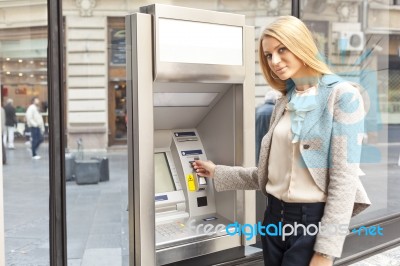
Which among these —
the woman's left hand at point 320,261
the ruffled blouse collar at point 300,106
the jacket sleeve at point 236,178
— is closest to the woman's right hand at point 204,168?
the jacket sleeve at point 236,178

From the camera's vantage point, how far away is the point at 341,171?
1747 millimetres

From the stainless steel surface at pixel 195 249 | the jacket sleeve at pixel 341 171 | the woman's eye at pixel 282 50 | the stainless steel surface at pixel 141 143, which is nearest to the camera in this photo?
the jacket sleeve at pixel 341 171

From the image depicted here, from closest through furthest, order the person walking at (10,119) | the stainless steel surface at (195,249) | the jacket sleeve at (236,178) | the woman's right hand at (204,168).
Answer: the jacket sleeve at (236,178), the woman's right hand at (204,168), the stainless steel surface at (195,249), the person walking at (10,119)

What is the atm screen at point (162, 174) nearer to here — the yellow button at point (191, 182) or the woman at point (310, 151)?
the yellow button at point (191, 182)

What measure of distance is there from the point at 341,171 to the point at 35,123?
9.03 m

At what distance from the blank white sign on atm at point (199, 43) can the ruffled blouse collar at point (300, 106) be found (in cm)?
81

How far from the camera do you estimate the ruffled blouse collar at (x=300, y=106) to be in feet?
6.03

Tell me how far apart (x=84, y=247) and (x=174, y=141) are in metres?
2.19

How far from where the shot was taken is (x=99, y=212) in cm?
710

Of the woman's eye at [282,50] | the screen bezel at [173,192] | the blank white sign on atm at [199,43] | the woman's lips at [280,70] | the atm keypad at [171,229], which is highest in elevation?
the blank white sign on atm at [199,43]

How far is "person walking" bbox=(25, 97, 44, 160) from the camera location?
8914 mm

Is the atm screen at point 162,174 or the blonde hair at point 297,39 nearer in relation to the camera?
the blonde hair at point 297,39

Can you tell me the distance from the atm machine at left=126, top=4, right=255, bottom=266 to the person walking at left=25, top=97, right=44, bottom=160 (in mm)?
6187

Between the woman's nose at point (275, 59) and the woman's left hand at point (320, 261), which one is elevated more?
the woman's nose at point (275, 59)
